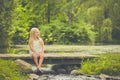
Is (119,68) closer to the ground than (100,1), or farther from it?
closer to the ground

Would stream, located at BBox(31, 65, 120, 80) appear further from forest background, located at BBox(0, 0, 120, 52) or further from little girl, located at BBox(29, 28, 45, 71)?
forest background, located at BBox(0, 0, 120, 52)

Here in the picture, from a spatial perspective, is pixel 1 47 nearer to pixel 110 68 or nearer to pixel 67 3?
pixel 110 68

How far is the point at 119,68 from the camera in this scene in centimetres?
1422

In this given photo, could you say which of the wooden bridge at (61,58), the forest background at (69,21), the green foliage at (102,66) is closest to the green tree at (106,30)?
the forest background at (69,21)

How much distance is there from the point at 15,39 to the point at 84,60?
57.5 ft

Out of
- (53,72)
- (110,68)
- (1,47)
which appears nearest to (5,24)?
(1,47)

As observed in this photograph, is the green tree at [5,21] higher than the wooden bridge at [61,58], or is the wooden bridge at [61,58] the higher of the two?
the green tree at [5,21]

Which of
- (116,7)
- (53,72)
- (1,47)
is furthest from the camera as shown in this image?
(116,7)

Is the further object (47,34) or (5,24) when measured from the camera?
(47,34)

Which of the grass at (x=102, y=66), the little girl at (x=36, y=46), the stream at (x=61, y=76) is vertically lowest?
the stream at (x=61, y=76)

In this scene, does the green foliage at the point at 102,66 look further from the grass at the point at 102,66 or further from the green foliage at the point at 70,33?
the green foliage at the point at 70,33

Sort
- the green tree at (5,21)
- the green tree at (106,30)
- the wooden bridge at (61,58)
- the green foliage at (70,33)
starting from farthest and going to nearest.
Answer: the green tree at (106,30) → the green foliage at (70,33) → the green tree at (5,21) → the wooden bridge at (61,58)

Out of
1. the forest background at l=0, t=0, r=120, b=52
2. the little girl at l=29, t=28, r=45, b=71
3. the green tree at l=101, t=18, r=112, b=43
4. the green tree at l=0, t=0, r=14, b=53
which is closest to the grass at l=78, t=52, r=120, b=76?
the little girl at l=29, t=28, r=45, b=71

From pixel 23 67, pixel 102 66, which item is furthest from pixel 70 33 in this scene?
pixel 23 67
